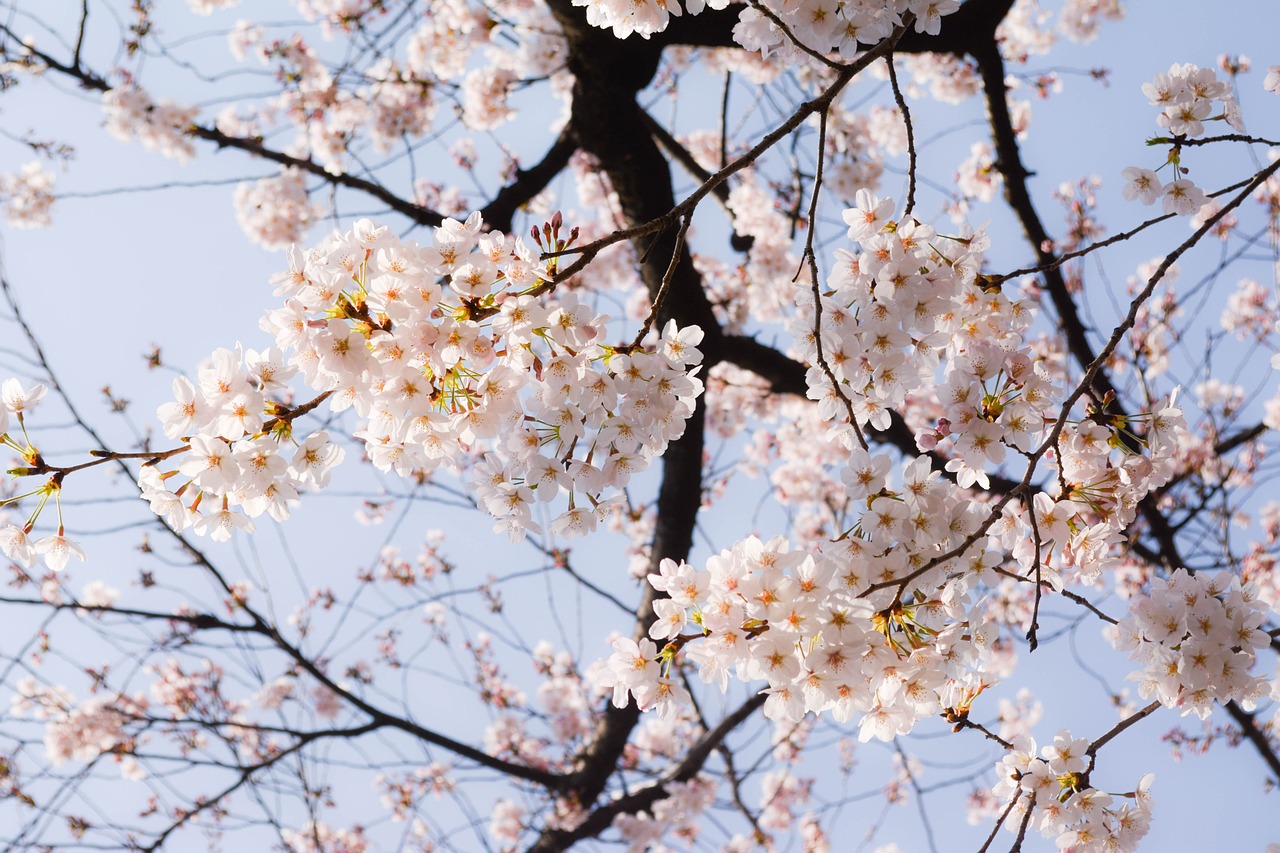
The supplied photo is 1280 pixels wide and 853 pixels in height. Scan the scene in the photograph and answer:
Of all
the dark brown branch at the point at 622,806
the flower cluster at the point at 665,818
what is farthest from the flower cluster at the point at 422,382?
the flower cluster at the point at 665,818

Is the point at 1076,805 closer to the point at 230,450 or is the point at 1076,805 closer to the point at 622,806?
the point at 230,450

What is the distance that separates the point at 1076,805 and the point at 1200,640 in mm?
442

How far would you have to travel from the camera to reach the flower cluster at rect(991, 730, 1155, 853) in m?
1.72

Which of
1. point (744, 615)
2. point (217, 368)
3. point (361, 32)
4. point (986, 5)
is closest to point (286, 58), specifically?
→ point (361, 32)

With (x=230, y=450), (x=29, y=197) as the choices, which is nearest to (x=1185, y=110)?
(x=230, y=450)

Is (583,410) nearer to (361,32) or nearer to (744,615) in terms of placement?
(744,615)

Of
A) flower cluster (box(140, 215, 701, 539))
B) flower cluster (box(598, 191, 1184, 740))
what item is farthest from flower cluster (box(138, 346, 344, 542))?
flower cluster (box(598, 191, 1184, 740))

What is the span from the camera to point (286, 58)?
5117 millimetres

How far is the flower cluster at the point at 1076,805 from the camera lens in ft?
5.63

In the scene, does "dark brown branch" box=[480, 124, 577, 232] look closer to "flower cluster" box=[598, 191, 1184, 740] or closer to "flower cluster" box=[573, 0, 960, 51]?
"flower cluster" box=[573, 0, 960, 51]

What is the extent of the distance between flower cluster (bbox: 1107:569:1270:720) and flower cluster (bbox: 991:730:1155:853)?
0.74 feet

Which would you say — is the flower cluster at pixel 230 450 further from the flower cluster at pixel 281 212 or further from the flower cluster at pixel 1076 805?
the flower cluster at pixel 281 212

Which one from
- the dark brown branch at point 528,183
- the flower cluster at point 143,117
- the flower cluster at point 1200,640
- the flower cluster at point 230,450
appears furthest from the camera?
the flower cluster at point 143,117

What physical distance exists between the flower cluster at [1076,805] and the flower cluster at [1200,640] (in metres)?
0.23
